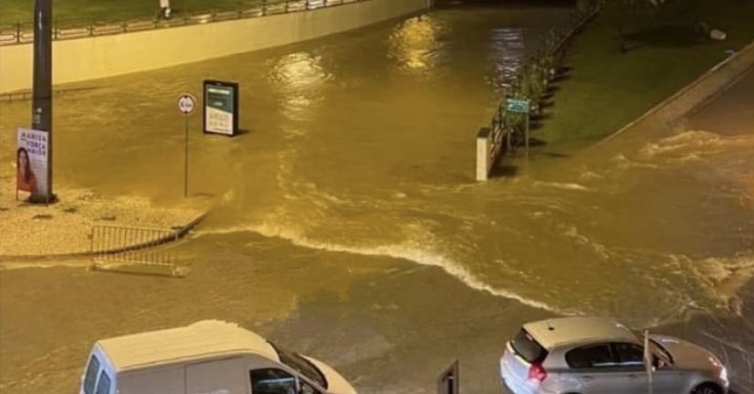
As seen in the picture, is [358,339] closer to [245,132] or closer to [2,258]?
[2,258]

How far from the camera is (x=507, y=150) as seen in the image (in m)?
28.4

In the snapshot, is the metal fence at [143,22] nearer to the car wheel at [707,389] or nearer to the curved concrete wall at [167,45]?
the curved concrete wall at [167,45]

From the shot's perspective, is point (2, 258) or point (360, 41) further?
point (360, 41)

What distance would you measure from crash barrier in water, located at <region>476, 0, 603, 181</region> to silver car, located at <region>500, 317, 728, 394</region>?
12193mm

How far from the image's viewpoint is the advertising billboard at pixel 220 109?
1172 inches

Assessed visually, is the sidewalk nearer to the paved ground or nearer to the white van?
the paved ground

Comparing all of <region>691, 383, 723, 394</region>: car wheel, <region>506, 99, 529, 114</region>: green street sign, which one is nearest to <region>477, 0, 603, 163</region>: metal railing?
<region>506, 99, 529, 114</region>: green street sign

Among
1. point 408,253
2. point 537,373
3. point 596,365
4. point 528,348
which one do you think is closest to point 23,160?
point 408,253

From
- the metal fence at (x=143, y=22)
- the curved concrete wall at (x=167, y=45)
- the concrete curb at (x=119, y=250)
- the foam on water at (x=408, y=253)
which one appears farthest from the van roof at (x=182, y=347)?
the metal fence at (x=143, y=22)

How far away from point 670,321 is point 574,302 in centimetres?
163

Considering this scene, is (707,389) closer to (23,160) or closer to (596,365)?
(596,365)

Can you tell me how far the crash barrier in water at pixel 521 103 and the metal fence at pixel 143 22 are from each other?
11.7 m

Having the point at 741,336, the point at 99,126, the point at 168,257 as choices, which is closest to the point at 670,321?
the point at 741,336

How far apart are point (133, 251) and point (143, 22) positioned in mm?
24603
